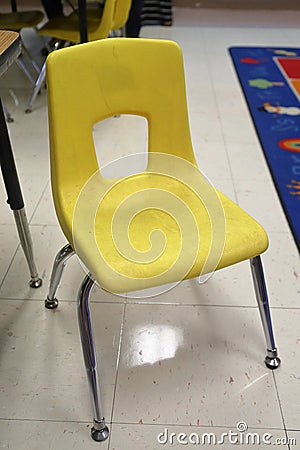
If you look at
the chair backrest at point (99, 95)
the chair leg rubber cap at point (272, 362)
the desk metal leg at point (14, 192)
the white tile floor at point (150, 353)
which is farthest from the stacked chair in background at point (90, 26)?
the chair leg rubber cap at point (272, 362)

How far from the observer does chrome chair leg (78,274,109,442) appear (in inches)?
44.8

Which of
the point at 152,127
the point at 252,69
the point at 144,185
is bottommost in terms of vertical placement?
the point at 252,69

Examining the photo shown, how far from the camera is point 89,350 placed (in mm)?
1151

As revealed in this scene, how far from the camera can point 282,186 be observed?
218cm

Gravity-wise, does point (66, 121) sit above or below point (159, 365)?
above

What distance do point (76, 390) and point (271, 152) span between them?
156 cm

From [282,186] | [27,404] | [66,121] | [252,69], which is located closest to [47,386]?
[27,404]

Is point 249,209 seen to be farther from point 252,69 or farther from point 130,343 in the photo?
point 252,69

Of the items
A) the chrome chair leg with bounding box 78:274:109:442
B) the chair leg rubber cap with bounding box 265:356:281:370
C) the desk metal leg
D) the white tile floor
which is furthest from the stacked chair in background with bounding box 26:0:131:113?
the chair leg rubber cap with bounding box 265:356:281:370

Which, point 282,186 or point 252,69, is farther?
point 252,69

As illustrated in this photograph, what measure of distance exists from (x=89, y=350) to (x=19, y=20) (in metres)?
2.24

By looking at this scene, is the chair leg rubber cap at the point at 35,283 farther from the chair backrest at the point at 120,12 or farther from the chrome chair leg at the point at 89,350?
the chair backrest at the point at 120,12

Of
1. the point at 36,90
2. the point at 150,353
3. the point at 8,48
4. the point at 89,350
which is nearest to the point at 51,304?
the point at 150,353

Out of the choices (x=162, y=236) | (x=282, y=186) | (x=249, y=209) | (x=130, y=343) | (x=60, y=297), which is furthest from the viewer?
(x=282, y=186)
